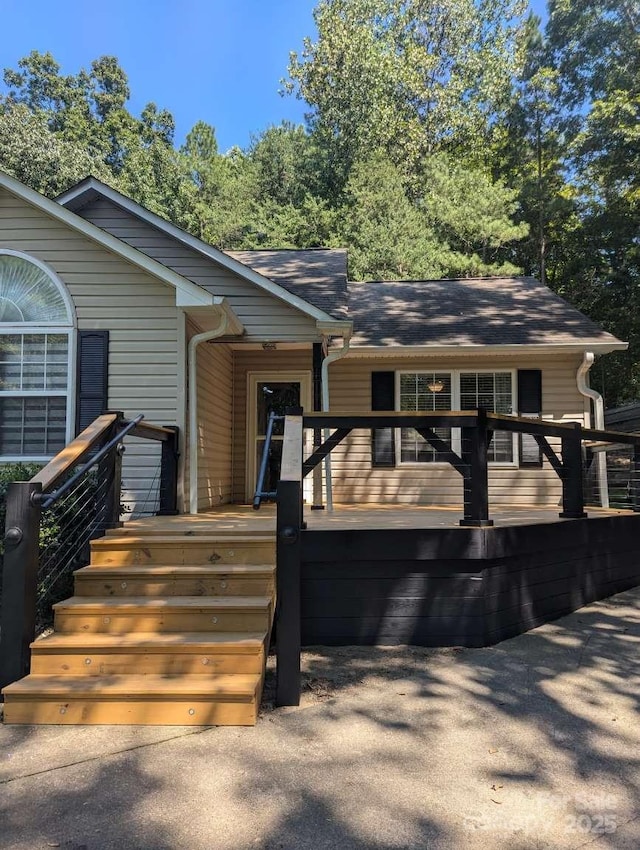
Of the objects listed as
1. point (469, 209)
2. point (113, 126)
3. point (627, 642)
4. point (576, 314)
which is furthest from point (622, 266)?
point (113, 126)

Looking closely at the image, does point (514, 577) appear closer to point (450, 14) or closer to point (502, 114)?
point (502, 114)

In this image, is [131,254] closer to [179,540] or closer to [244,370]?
[244,370]

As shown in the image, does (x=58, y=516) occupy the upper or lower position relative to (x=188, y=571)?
upper

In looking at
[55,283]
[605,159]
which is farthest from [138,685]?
[605,159]

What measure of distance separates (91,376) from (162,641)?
3.68 metres

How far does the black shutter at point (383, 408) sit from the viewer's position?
904 cm

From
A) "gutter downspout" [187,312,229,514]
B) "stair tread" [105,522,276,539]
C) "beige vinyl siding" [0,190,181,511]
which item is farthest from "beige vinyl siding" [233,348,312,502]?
"stair tread" [105,522,276,539]

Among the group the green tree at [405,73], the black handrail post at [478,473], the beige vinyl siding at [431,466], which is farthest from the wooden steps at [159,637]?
the green tree at [405,73]

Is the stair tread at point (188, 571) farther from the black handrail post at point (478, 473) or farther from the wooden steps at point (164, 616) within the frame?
the black handrail post at point (478, 473)

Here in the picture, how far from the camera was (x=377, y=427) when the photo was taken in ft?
14.6

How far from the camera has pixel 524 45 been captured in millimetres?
23516

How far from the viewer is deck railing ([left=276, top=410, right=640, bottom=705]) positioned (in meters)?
3.38

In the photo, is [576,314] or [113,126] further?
[113,126]

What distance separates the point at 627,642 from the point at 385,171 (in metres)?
21.1
